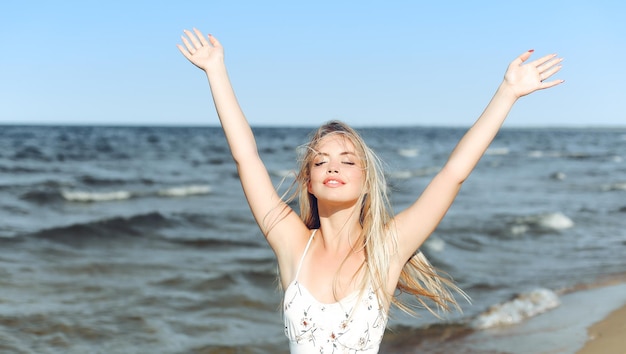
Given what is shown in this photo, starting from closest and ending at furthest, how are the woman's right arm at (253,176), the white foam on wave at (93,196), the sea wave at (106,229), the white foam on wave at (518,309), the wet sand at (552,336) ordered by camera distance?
the woman's right arm at (253,176) → the wet sand at (552,336) → the white foam on wave at (518,309) → the sea wave at (106,229) → the white foam on wave at (93,196)

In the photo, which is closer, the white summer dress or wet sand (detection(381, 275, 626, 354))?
the white summer dress

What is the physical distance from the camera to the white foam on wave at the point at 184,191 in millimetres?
18891

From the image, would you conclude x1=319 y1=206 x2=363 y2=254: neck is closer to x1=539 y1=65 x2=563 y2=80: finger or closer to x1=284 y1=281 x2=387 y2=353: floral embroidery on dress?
x1=284 y1=281 x2=387 y2=353: floral embroidery on dress

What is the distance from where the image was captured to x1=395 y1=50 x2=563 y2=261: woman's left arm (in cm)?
294

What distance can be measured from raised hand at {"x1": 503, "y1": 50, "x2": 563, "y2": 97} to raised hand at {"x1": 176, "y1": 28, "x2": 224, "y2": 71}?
1.26m

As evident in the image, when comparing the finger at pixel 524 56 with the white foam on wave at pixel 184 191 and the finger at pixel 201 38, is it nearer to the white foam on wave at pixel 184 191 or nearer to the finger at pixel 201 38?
the finger at pixel 201 38

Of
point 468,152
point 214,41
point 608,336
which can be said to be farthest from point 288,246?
point 608,336

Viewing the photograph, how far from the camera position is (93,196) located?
58.0 feet

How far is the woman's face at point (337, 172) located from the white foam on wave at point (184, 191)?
16.0 metres

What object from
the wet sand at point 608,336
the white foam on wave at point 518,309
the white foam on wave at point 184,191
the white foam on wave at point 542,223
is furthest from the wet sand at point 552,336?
the white foam on wave at point 184,191

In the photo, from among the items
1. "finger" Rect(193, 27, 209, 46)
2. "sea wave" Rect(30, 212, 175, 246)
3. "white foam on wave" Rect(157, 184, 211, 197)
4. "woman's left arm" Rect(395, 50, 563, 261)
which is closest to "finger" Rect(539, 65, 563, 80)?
"woman's left arm" Rect(395, 50, 563, 261)

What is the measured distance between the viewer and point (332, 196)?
3.02 metres

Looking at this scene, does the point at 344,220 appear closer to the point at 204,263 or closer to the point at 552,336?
the point at 552,336

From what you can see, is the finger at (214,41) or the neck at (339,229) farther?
the finger at (214,41)
